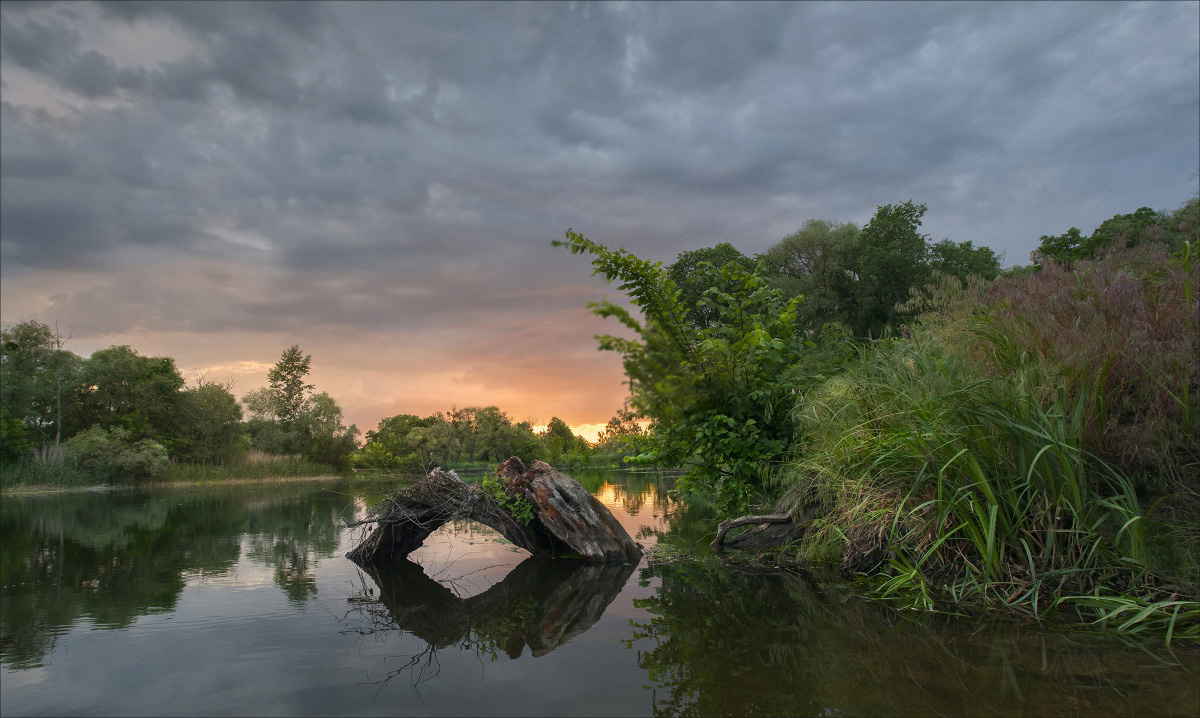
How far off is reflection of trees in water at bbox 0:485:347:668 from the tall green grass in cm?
563

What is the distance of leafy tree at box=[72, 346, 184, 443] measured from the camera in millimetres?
40906

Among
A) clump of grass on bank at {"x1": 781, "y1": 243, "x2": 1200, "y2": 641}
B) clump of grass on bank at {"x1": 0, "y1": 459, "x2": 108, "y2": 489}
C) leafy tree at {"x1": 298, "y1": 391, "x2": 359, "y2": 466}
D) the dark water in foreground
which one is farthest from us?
leafy tree at {"x1": 298, "y1": 391, "x2": 359, "y2": 466}

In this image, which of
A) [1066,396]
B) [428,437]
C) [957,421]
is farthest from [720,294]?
[428,437]

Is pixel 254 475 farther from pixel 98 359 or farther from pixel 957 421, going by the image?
pixel 957 421

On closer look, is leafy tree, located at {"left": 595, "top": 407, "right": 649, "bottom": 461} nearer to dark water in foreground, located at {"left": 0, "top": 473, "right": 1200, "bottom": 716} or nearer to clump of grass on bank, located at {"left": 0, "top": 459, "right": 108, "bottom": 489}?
dark water in foreground, located at {"left": 0, "top": 473, "right": 1200, "bottom": 716}

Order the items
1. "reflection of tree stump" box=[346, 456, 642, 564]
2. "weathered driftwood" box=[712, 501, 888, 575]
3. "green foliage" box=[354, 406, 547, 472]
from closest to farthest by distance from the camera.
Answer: "weathered driftwood" box=[712, 501, 888, 575] < "reflection of tree stump" box=[346, 456, 642, 564] < "green foliage" box=[354, 406, 547, 472]

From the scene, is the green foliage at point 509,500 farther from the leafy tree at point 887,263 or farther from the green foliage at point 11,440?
the green foliage at point 11,440

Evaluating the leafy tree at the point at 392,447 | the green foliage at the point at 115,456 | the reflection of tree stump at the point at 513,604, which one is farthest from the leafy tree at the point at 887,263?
the green foliage at the point at 115,456

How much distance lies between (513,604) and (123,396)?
157ft

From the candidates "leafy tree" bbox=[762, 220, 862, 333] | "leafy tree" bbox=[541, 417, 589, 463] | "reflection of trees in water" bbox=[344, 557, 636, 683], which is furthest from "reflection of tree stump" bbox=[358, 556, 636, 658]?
"leafy tree" bbox=[541, 417, 589, 463]

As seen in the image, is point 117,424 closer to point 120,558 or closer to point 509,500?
point 120,558

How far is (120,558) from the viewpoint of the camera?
8.94 metres

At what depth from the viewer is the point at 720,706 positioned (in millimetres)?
3207

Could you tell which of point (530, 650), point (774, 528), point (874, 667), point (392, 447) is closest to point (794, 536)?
point (774, 528)
